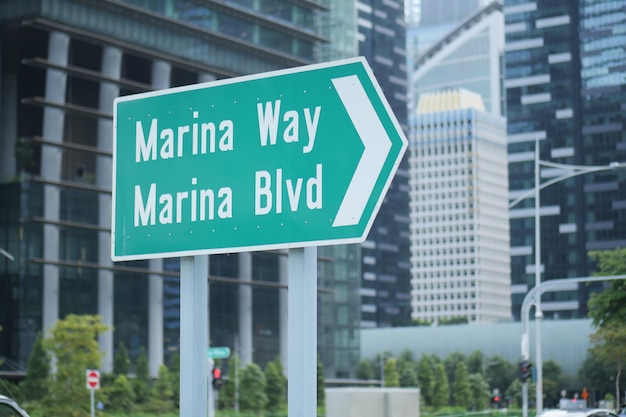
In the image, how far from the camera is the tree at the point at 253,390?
92188mm

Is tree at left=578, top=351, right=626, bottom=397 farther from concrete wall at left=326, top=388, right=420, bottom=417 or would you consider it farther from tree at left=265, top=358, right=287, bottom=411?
concrete wall at left=326, top=388, right=420, bottom=417

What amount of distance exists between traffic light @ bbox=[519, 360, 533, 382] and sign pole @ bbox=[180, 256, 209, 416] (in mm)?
43917

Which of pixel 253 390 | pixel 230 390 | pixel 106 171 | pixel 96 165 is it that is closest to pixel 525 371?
pixel 253 390

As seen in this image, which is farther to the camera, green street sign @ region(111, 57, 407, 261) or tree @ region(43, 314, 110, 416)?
tree @ region(43, 314, 110, 416)

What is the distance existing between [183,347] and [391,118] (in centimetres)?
173

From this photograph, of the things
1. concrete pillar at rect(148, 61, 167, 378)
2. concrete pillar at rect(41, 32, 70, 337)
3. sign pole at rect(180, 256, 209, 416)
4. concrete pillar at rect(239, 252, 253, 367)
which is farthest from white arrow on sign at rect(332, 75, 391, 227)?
concrete pillar at rect(239, 252, 253, 367)

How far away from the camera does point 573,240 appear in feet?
560

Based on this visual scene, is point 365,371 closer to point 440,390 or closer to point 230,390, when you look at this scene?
point 440,390

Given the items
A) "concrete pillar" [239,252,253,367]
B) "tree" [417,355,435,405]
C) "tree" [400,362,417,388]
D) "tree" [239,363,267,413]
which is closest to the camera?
"tree" [239,363,267,413]

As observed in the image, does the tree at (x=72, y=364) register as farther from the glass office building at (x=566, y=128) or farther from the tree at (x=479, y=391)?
the glass office building at (x=566, y=128)

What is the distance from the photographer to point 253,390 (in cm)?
9262

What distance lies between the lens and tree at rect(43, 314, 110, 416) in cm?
6169

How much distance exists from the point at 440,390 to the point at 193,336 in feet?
389

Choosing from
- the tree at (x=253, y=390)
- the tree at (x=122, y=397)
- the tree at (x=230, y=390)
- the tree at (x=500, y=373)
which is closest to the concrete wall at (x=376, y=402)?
the tree at (x=122, y=397)
